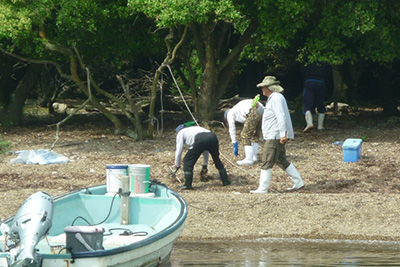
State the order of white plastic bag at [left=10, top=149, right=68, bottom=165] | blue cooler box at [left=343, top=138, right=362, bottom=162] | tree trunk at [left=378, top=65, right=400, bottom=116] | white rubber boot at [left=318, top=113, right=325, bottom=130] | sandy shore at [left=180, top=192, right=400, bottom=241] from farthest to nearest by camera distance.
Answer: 1. tree trunk at [left=378, top=65, right=400, bottom=116]
2. white rubber boot at [left=318, top=113, right=325, bottom=130]
3. white plastic bag at [left=10, top=149, right=68, bottom=165]
4. blue cooler box at [left=343, top=138, right=362, bottom=162]
5. sandy shore at [left=180, top=192, right=400, bottom=241]

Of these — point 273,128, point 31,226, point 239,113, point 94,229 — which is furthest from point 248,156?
point 31,226

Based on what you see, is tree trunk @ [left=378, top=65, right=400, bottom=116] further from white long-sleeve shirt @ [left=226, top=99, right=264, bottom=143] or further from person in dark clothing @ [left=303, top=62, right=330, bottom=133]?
white long-sleeve shirt @ [left=226, top=99, right=264, bottom=143]

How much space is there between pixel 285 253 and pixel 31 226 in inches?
150

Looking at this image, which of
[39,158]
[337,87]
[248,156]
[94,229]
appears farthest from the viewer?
[337,87]

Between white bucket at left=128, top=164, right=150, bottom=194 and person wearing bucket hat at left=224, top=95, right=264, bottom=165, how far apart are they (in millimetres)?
3735

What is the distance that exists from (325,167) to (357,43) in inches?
209

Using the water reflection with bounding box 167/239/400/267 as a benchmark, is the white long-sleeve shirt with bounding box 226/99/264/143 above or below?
above

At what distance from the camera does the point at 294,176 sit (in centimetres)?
1269

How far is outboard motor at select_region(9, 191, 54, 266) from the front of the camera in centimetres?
730

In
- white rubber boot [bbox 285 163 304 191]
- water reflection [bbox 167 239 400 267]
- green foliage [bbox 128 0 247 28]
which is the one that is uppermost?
green foliage [bbox 128 0 247 28]

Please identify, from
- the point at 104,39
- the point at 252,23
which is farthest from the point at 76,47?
the point at 252,23

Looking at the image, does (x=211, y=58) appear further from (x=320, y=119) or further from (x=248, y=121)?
(x=248, y=121)

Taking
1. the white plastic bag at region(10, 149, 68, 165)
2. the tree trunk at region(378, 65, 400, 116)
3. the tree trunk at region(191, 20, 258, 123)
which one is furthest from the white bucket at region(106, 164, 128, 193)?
the tree trunk at region(378, 65, 400, 116)

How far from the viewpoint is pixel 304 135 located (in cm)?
1931
